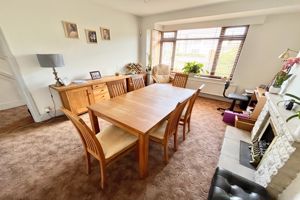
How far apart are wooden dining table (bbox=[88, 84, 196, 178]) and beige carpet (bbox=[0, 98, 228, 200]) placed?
0.25 meters

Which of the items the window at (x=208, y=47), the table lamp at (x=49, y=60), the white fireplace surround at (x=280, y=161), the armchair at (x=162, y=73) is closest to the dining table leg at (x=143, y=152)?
the white fireplace surround at (x=280, y=161)

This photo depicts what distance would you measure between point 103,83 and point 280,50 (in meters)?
4.29

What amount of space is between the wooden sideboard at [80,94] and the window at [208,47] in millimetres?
2851

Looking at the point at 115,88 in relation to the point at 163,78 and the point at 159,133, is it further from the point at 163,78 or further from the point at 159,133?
the point at 163,78

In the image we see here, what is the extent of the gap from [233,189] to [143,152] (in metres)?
0.85

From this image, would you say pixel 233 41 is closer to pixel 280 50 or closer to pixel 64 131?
pixel 280 50

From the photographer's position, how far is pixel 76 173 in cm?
156

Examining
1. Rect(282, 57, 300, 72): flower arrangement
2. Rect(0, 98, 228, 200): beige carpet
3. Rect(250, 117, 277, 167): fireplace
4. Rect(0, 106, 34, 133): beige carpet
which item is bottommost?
Rect(0, 106, 34, 133): beige carpet

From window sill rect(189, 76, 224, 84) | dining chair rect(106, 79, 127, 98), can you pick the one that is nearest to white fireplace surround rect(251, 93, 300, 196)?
dining chair rect(106, 79, 127, 98)

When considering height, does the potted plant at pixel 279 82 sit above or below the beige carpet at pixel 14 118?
above

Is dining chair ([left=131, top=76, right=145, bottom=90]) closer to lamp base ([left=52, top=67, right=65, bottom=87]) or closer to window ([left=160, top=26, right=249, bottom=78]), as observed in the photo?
lamp base ([left=52, top=67, right=65, bottom=87])

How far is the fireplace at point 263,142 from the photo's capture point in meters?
1.66

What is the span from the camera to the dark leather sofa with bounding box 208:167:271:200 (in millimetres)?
974

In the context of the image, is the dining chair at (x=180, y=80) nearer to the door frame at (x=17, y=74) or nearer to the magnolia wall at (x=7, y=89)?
the door frame at (x=17, y=74)
